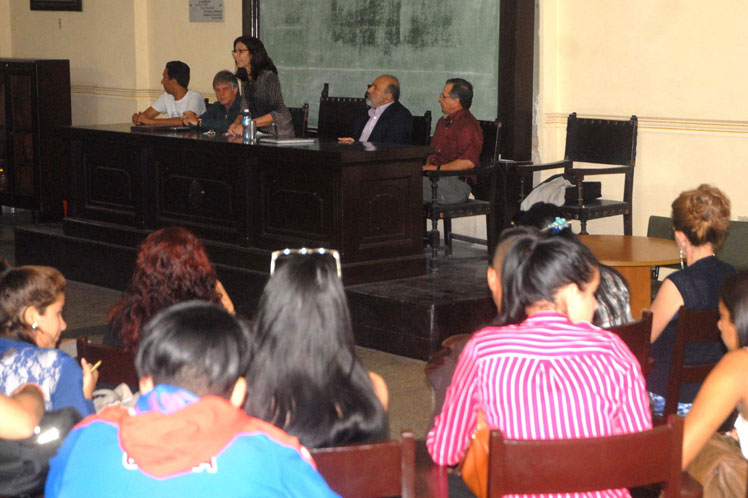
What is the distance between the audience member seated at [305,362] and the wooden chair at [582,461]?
0.29 m

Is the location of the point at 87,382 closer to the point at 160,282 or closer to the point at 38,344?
the point at 38,344

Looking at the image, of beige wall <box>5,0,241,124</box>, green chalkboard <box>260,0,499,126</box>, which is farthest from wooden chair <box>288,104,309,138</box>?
beige wall <box>5,0,241,124</box>

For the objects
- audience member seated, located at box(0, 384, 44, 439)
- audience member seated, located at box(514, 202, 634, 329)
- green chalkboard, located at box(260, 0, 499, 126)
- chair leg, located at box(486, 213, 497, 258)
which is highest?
green chalkboard, located at box(260, 0, 499, 126)

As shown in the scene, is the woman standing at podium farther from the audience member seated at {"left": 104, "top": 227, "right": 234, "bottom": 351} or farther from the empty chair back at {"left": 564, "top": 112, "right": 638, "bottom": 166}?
the audience member seated at {"left": 104, "top": 227, "right": 234, "bottom": 351}

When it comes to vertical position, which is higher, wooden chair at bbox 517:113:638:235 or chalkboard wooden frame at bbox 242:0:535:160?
chalkboard wooden frame at bbox 242:0:535:160

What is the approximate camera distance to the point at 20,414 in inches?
74.8

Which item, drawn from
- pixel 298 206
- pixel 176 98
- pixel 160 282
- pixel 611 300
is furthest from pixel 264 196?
pixel 611 300

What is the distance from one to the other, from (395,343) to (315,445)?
3.03 metres

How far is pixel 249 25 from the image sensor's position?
26.2ft

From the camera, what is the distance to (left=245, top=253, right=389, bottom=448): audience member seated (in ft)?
6.03

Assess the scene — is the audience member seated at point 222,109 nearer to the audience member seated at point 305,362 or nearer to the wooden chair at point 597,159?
the wooden chair at point 597,159

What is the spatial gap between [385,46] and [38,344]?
197 inches

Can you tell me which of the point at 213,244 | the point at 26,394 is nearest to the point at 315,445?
the point at 26,394

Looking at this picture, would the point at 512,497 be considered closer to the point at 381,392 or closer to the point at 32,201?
the point at 381,392
